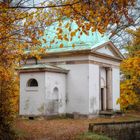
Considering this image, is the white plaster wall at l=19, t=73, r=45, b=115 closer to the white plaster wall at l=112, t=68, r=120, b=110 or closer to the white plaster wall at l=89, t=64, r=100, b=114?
the white plaster wall at l=89, t=64, r=100, b=114

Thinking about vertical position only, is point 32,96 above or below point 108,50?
below

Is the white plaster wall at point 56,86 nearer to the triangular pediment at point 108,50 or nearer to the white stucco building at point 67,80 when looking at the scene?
the white stucco building at point 67,80

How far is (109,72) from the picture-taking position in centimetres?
2994

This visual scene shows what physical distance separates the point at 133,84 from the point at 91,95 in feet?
42.0

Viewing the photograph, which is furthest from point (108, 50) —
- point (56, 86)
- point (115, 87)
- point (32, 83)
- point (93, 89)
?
point (32, 83)

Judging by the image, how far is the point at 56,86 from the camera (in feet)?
84.2

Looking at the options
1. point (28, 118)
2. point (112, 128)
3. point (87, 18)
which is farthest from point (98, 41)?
point (87, 18)

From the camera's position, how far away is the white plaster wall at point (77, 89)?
2608cm

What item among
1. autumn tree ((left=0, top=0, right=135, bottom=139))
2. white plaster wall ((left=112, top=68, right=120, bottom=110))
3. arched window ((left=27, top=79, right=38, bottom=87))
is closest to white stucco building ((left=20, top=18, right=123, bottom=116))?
arched window ((left=27, top=79, right=38, bottom=87))

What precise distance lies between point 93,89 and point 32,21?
50.8 ft

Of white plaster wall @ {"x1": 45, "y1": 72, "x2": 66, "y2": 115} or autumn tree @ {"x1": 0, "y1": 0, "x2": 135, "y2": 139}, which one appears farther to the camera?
white plaster wall @ {"x1": 45, "y1": 72, "x2": 66, "y2": 115}

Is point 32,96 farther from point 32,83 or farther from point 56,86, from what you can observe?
point 56,86

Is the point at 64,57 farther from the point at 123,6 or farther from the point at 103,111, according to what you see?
the point at 123,6

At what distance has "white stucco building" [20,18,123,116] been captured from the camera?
24297 mm
